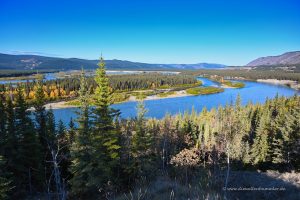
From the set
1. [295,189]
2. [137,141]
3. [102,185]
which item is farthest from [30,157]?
[295,189]

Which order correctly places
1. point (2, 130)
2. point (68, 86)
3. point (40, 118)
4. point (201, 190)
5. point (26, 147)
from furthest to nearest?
1. point (68, 86)
2. point (40, 118)
3. point (26, 147)
4. point (2, 130)
5. point (201, 190)

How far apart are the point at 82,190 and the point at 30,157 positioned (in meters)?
8.33

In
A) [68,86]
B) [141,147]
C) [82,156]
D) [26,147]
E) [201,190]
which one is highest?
[201,190]

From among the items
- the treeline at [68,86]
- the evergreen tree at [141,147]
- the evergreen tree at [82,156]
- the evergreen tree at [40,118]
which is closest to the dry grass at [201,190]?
the evergreen tree at [82,156]

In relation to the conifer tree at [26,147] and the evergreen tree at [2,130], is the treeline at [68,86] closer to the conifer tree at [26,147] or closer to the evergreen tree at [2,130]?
the evergreen tree at [2,130]

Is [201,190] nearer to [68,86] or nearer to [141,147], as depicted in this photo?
[141,147]

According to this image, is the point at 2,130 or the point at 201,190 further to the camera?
the point at 2,130

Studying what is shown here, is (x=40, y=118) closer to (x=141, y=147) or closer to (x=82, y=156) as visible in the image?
(x=82, y=156)

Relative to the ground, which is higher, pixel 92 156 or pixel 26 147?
pixel 92 156

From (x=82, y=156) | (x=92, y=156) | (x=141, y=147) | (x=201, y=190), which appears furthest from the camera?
(x=141, y=147)

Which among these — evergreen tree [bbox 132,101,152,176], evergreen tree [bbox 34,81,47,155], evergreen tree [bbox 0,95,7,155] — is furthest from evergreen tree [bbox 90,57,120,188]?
evergreen tree [bbox 34,81,47,155]

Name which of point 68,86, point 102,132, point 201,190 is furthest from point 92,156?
point 68,86

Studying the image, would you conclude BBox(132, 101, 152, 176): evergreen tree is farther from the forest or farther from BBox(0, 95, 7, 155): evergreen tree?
BBox(0, 95, 7, 155): evergreen tree

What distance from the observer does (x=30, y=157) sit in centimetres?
2498
